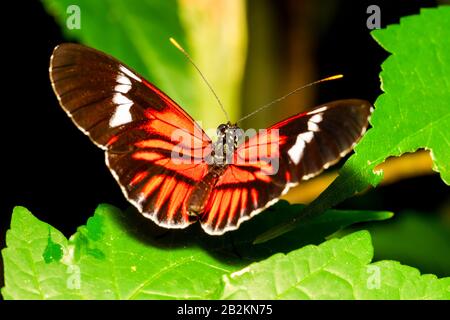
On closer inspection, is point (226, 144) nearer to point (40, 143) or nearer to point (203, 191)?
point (203, 191)

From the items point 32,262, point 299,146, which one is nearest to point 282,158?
point 299,146

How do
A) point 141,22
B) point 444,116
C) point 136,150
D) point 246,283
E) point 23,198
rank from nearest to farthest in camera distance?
1. point 246,283
2. point 444,116
3. point 136,150
4. point 23,198
5. point 141,22

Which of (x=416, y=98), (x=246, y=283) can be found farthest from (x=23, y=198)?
(x=416, y=98)

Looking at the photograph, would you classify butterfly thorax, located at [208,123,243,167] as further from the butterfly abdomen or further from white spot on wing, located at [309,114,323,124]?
white spot on wing, located at [309,114,323,124]

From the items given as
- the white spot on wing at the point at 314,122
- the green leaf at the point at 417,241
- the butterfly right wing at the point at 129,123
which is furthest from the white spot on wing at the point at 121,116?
the green leaf at the point at 417,241

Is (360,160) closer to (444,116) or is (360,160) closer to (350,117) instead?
(350,117)

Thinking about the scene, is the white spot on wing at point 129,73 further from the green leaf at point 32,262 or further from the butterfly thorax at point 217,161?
the green leaf at point 32,262

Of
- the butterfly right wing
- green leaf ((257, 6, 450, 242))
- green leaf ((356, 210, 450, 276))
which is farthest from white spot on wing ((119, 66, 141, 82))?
green leaf ((356, 210, 450, 276))
